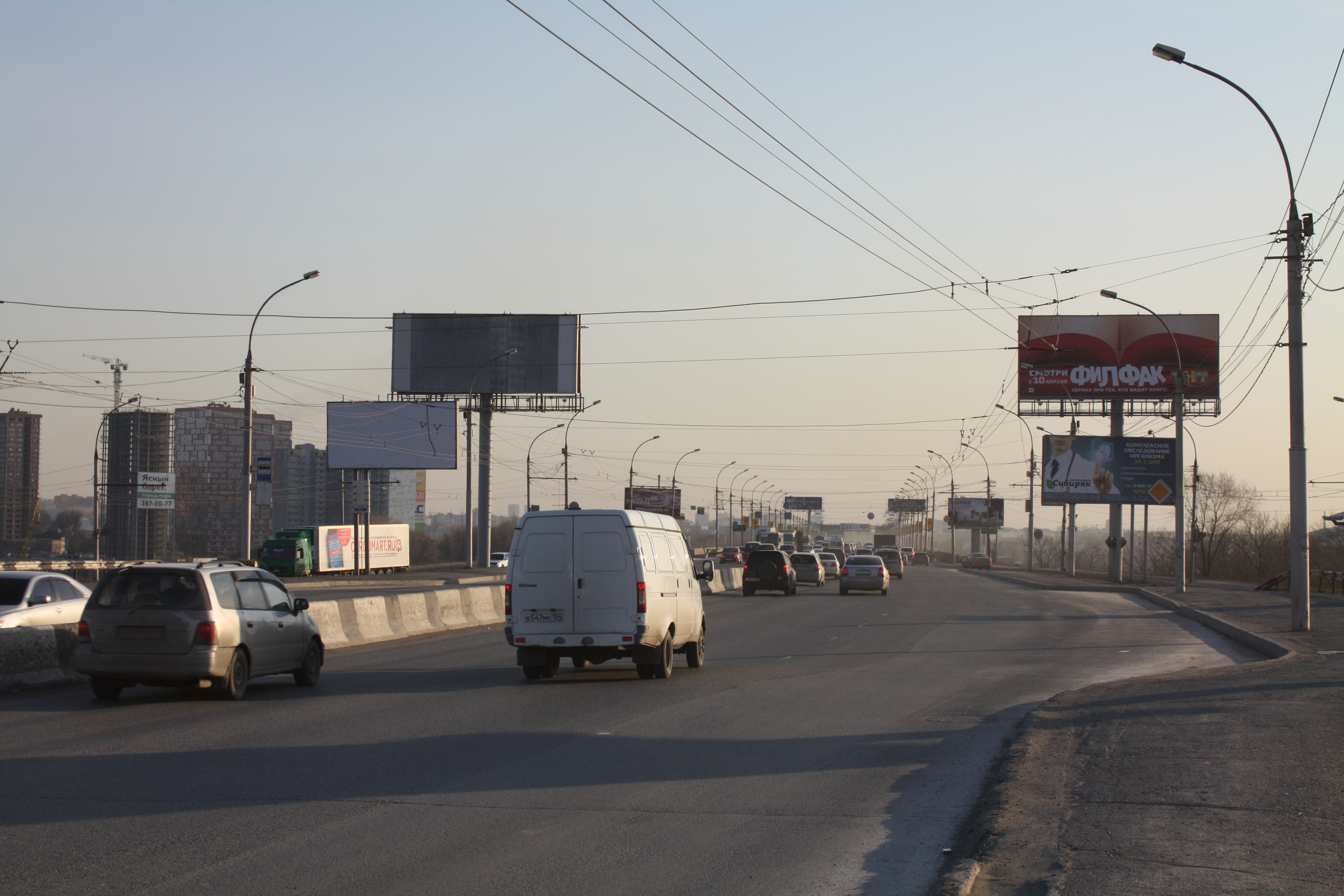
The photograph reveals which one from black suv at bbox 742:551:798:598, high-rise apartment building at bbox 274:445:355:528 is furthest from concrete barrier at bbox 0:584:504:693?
high-rise apartment building at bbox 274:445:355:528

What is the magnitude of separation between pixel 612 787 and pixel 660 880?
2.48 m

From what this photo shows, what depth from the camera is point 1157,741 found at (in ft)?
32.8

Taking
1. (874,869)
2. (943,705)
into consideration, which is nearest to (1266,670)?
(943,705)

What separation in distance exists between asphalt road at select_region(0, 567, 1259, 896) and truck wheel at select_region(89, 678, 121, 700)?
11.6 inches

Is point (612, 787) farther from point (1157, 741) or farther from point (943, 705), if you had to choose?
point (943, 705)

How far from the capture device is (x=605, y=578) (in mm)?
15344

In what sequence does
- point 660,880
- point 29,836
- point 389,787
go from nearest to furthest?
1. point 660,880
2. point 29,836
3. point 389,787

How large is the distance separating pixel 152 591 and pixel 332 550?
55.6m

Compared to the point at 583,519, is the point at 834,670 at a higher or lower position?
lower

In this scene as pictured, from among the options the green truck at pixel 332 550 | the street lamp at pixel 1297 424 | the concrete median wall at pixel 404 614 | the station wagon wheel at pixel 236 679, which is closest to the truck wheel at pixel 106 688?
the station wagon wheel at pixel 236 679

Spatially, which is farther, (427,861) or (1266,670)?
(1266,670)

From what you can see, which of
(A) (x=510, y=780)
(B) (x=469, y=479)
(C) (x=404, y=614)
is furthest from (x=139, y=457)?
(A) (x=510, y=780)

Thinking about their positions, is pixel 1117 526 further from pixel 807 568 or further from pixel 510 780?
pixel 510 780

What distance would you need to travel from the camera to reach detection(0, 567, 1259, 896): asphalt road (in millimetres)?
6133
